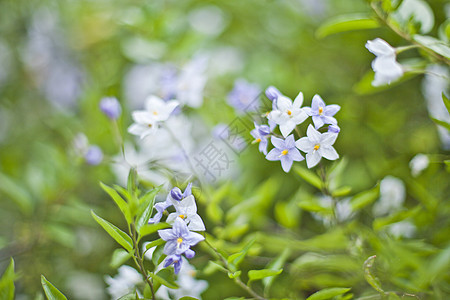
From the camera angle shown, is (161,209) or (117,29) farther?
(117,29)

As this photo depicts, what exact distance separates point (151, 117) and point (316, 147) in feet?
0.91

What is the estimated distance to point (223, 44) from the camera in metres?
1.27

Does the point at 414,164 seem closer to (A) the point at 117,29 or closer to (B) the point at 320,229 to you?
(B) the point at 320,229

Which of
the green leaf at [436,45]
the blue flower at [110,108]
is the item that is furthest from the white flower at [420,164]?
the blue flower at [110,108]

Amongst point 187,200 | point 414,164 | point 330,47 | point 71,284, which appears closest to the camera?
point 187,200

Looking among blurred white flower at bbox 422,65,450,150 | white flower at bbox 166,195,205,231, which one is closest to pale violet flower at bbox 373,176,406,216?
blurred white flower at bbox 422,65,450,150

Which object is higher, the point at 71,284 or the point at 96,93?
the point at 96,93

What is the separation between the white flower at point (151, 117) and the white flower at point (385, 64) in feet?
1.00

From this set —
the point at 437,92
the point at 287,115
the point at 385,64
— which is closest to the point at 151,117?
the point at 287,115

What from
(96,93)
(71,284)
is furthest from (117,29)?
(71,284)

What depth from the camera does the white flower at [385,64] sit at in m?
0.49

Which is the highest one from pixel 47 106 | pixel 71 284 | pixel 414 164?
pixel 414 164

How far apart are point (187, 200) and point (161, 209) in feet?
0.14

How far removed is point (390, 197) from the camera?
81 centimetres
